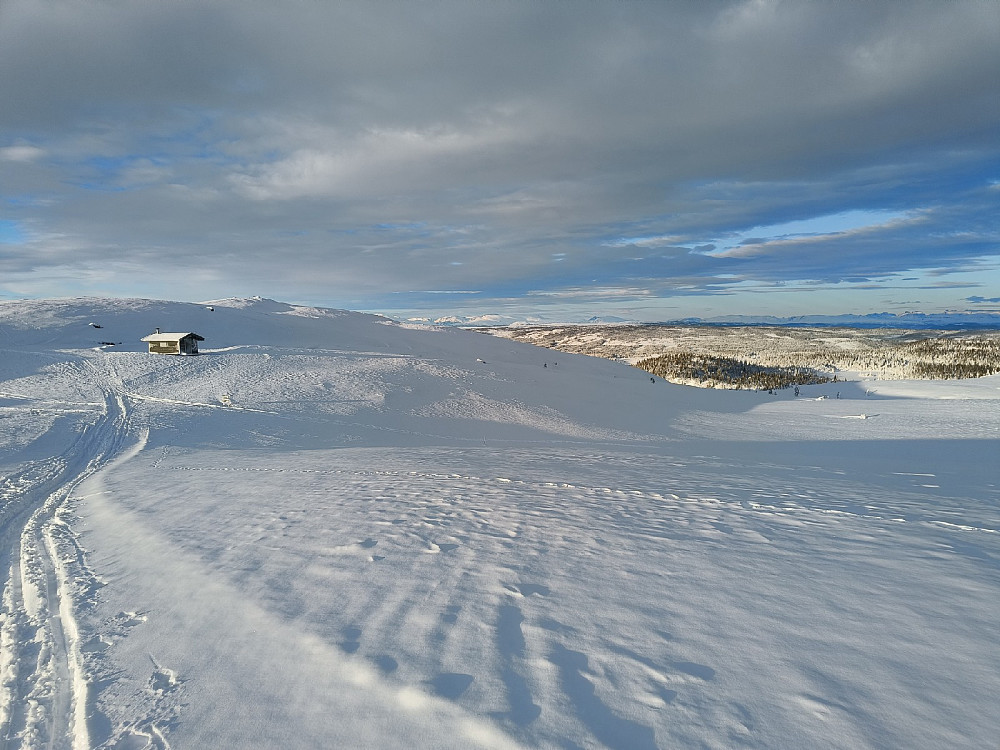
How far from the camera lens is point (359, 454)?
16.1 metres

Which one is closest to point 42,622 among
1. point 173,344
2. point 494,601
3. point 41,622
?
point 41,622

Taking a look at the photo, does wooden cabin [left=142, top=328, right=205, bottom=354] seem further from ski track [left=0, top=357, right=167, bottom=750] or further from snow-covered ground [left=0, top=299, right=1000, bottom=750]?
ski track [left=0, top=357, right=167, bottom=750]

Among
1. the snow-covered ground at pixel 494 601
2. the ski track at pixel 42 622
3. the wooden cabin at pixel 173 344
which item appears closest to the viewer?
the snow-covered ground at pixel 494 601

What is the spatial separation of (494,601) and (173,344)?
40.2 m

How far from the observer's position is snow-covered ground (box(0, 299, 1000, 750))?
3422 millimetres

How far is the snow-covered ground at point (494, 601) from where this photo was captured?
3422 mm

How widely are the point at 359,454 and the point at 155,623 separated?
11175 millimetres

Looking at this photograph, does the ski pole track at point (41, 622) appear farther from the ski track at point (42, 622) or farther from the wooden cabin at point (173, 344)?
the wooden cabin at point (173, 344)

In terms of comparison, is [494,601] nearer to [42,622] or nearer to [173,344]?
[42,622]

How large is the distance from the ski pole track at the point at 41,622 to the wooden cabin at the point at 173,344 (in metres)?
27.7

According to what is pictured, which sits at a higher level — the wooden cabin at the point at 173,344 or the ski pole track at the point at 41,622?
the wooden cabin at the point at 173,344

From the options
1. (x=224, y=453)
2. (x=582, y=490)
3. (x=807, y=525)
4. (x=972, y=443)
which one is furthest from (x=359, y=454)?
(x=972, y=443)

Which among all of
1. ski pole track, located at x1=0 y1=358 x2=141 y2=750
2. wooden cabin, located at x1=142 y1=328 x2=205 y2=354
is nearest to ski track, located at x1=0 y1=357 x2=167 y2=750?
ski pole track, located at x1=0 y1=358 x2=141 y2=750

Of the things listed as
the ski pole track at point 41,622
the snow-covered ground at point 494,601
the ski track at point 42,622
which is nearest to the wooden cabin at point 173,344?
the snow-covered ground at point 494,601
